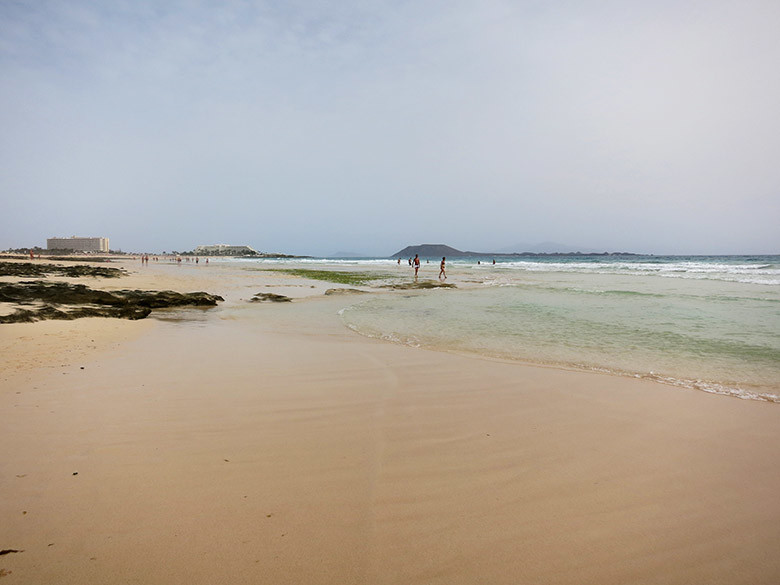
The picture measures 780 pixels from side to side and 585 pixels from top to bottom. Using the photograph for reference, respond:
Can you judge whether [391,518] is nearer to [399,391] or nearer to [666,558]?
[666,558]

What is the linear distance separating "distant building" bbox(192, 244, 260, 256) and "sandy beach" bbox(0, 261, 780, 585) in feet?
563

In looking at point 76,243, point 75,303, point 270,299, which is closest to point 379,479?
point 75,303

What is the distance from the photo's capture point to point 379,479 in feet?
9.96

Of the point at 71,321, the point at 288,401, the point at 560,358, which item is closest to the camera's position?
the point at 288,401

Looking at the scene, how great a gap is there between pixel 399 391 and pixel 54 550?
360 cm

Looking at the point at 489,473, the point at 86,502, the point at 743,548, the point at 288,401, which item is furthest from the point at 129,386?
Answer: the point at 743,548

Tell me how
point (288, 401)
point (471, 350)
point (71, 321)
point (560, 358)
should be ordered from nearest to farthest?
point (288, 401) → point (560, 358) → point (471, 350) → point (71, 321)

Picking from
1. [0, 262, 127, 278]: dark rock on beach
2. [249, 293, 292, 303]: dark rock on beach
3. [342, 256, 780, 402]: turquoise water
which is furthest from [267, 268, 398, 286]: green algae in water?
[0, 262, 127, 278]: dark rock on beach

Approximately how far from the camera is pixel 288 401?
4730mm

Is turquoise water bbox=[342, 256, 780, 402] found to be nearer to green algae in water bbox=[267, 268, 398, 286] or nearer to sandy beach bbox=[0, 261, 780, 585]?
sandy beach bbox=[0, 261, 780, 585]

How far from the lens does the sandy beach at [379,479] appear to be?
7.30ft

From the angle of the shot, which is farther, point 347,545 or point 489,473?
point 489,473

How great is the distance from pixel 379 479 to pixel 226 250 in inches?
7291

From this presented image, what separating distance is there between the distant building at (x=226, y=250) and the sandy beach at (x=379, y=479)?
171564 mm
